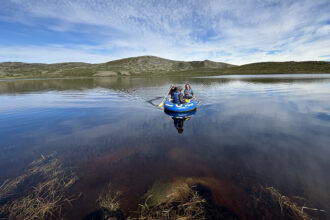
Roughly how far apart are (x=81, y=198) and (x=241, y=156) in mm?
7968

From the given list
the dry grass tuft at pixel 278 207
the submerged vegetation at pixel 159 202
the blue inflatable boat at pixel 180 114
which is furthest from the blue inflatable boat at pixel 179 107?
the dry grass tuft at pixel 278 207

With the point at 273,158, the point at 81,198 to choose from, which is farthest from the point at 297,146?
the point at 81,198

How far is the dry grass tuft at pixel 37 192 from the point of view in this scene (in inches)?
194

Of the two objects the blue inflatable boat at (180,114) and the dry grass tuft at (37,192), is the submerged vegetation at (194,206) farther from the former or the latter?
the blue inflatable boat at (180,114)

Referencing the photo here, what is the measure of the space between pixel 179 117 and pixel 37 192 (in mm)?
12094

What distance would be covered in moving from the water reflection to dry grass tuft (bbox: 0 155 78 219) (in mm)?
7952

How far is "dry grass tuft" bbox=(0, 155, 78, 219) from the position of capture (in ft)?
16.1

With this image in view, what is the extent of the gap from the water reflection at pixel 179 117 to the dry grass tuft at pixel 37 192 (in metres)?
7.95

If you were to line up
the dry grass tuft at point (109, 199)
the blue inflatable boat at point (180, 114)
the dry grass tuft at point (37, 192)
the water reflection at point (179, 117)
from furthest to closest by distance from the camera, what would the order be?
the blue inflatable boat at point (180, 114) → the water reflection at point (179, 117) → the dry grass tuft at point (109, 199) → the dry grass tuft at point (37, 192)

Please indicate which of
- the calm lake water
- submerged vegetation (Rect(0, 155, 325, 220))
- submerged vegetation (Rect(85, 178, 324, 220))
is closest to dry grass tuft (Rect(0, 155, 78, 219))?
submerged vegetation (Rect(0, 155, 325, 220))

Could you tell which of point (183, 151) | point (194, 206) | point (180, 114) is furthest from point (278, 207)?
point (180, 114)

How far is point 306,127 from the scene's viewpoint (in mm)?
11789

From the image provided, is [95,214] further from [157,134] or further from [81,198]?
[157,134]

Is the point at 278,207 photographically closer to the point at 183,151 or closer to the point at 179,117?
the point at 183,151
